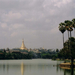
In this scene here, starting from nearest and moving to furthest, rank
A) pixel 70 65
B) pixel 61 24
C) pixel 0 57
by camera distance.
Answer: pixel 70 65, pixel 61 24, pixel 0 57

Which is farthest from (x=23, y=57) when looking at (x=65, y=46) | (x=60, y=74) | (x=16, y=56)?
(x=60, y=74)

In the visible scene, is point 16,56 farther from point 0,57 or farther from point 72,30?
point 72,30

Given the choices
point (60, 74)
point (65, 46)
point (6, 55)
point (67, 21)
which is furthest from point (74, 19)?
point (6, 55)

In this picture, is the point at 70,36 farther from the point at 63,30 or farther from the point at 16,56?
the point at 16,56

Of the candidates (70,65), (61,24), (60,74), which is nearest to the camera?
(60,74)

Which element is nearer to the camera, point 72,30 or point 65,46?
point 72,30

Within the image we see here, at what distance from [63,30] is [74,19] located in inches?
278

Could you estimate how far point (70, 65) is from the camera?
2015 inches

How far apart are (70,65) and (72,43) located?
28.0 feet

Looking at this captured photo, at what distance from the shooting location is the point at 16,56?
564ft

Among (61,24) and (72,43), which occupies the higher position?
(61,24)

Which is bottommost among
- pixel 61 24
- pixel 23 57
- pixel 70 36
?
pixel 23 57

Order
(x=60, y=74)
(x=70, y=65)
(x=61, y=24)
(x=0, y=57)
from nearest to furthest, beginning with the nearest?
(x=60, y=74)
(x=70, y=65)
(x=61, y=24)
(x=0, y=57)

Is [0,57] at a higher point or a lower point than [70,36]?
lower
